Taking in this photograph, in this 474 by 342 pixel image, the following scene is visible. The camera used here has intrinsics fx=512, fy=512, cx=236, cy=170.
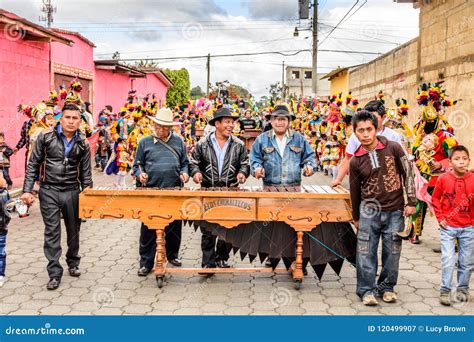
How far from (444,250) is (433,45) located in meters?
8.47

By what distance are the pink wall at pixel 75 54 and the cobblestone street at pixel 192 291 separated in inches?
357

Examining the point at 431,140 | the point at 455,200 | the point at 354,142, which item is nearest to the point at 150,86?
the point at 431,140

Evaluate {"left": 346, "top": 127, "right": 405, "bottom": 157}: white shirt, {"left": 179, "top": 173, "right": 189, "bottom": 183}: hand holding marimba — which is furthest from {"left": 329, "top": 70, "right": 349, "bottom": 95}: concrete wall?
{"left": 179, "top": 173, "right": 189, "bottom": 183}: hand holding marimba

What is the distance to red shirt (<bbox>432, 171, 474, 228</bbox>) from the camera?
464 cm

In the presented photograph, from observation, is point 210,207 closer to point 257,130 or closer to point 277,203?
point 277,203

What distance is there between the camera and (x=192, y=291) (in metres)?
5.04

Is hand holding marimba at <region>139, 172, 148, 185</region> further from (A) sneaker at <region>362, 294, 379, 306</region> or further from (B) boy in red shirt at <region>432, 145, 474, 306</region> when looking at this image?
(B) boy in red shirt at <region>432, 145, 474, 306</region>

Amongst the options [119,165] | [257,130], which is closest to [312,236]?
[119,165]

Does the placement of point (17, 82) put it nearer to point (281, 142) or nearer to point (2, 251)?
point (2, 251)

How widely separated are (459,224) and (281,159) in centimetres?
185

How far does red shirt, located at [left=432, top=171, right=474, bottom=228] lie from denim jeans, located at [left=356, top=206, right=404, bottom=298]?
1.52 ft

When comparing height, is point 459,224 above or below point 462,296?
above

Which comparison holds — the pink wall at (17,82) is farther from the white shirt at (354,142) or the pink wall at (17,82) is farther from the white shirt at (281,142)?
the white shirt at (354,142)

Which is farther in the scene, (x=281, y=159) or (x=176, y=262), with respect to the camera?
(x=176, y=262)
